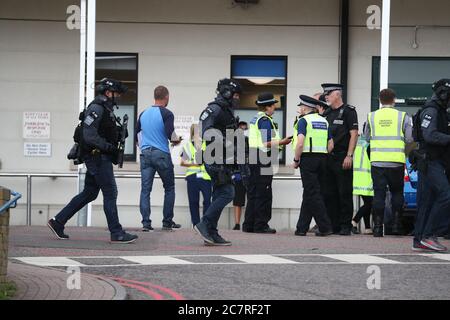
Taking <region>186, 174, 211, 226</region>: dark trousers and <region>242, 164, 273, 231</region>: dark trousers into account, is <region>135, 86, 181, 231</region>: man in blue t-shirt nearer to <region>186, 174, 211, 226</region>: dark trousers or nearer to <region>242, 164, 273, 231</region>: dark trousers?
<region>186, 174, 211, 226</region>: dark trousers

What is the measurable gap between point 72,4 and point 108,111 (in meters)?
7.85

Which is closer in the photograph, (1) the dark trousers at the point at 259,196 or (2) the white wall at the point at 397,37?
(1) the dark trousers at the point at 259,196

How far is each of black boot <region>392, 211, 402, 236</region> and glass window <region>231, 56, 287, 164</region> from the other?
5.06m

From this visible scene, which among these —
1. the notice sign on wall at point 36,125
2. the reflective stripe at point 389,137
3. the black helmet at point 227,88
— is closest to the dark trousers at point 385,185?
the reflective stripe at point 389,137

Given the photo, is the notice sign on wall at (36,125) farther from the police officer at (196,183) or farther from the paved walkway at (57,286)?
the paved walkway at (57,286)

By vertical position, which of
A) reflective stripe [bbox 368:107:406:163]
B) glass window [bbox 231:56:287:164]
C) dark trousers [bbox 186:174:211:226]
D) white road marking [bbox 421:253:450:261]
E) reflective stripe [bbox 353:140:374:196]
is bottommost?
white road marking [bbox 421:253:450:261]

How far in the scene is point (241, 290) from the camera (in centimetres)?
907

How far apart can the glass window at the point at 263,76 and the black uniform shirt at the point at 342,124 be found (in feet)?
16.2

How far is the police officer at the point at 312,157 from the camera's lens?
14.8 m

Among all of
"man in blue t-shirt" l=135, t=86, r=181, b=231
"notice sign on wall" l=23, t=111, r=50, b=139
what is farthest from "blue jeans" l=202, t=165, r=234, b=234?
"notice sign on wall" l=23, t=111, r=50, b=139

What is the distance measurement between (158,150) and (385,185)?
3.41 meters

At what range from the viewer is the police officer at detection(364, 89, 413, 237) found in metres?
14.9
